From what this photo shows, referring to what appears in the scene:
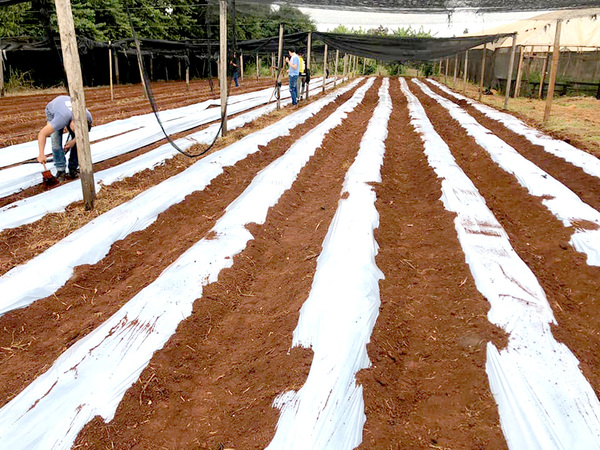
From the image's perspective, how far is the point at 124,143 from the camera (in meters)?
7.34

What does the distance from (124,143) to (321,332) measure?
606cm

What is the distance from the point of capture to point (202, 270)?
3293mm

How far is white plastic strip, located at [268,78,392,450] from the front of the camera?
196cm

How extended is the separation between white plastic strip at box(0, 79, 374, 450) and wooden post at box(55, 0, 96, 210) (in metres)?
Result: 1.61

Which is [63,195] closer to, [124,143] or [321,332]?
[124,143]

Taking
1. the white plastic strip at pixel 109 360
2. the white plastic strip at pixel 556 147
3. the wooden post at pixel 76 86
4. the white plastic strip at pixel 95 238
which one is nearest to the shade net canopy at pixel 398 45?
the white plastic strip at pixel 556 147

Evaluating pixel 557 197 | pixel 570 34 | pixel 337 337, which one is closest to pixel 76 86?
pixel 337 337

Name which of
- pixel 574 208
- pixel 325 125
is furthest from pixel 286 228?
pixel 325 125

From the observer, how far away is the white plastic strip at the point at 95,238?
3086 mm

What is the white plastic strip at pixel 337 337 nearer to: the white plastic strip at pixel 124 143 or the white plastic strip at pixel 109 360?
the white plastic strip at pixel 109 360

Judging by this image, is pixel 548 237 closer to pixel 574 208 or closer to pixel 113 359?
pixel 574 208

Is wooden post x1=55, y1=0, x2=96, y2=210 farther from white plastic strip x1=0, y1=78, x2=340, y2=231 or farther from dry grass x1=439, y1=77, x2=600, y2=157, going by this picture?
dry grass x1=439, y1=77, x2=600, y2=157

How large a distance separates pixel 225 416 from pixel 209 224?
2.48m

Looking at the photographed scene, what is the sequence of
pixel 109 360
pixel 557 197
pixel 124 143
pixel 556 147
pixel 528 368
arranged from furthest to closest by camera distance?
1. pixel 124 143
2. pixel 556 147
3. pixel 557 197
4. pixel 109 360
5. pixel 528 368
